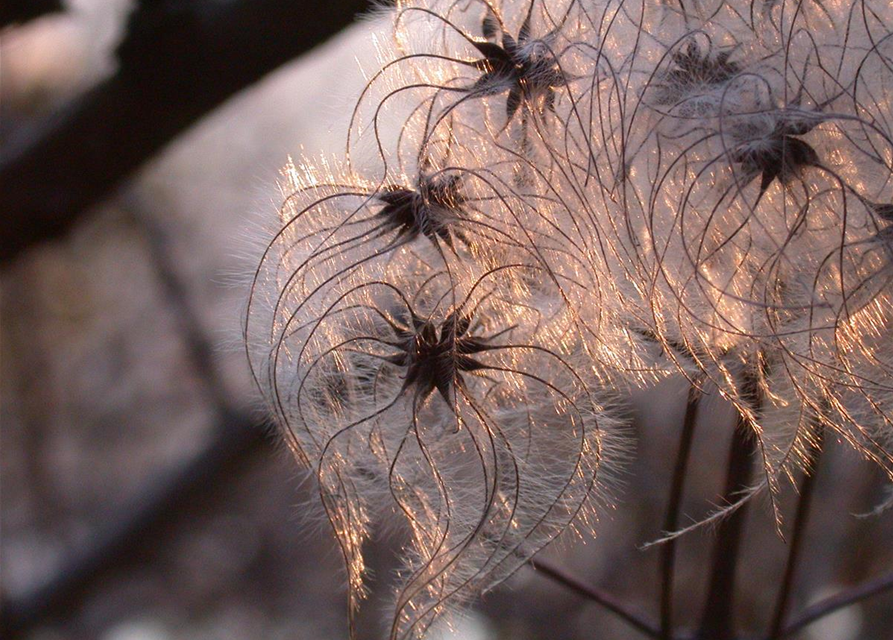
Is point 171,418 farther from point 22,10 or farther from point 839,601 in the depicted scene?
point 839,601

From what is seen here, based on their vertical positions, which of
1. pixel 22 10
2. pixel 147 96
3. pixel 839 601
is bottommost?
pixel 839 601

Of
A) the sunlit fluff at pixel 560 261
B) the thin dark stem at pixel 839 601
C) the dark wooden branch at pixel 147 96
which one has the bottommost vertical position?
the thin dark stem at pixel 839 601

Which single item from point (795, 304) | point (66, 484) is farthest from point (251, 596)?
point (795, 304)

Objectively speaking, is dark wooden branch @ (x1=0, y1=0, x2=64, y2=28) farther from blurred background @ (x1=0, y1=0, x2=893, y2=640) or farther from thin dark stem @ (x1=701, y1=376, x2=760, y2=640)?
thin dark stem @ (x1=701, y1=376, x2=760, y2=640)

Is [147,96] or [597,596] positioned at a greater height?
[147,96]

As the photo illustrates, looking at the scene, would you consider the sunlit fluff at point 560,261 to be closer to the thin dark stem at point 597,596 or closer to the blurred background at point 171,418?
the thin dark stem at point 597,596

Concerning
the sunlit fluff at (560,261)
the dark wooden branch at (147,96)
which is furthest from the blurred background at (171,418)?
the sunlit fluff at (560,261)

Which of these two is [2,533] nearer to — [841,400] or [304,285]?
[304,285]

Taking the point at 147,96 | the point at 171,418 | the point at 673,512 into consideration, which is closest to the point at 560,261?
the point at 673,512
